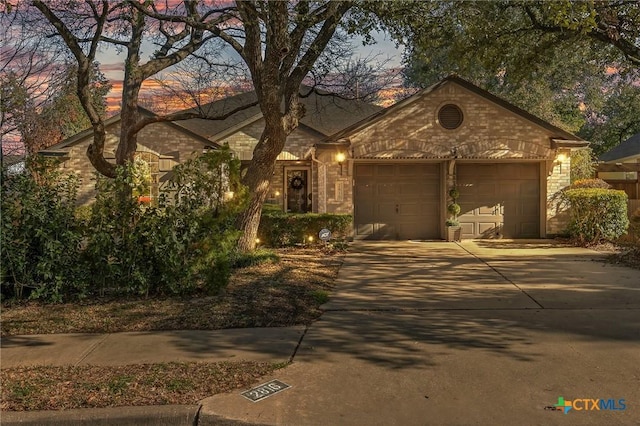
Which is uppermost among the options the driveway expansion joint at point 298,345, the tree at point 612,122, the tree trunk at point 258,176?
the tree at point 612,122

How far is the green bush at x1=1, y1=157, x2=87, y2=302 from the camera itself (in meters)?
6.54

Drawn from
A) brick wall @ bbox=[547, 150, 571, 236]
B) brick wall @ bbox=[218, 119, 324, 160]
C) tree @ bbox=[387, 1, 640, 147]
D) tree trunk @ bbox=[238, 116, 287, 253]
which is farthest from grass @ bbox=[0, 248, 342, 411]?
brick wall @ bbox=[547, 150, 571, 236]

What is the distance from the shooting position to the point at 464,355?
4.65 metres

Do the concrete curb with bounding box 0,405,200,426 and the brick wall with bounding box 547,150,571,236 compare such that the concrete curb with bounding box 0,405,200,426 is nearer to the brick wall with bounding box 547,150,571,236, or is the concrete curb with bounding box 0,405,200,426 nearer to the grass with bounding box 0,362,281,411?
the grass with bounding box 0,362,281,411

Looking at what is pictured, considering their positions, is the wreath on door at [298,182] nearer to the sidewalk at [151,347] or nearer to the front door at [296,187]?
the front door at [296,187]

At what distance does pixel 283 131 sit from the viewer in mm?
10297

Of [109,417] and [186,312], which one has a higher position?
[186,312]

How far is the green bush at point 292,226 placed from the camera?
44.3ft

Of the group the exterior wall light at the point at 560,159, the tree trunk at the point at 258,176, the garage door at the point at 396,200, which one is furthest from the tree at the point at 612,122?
the tree trunk at the point at 258,176

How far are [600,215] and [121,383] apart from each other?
13.0 meters

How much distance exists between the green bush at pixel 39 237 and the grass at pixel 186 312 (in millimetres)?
286

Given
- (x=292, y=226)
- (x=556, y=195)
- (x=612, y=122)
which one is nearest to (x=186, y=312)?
(x=292, y=226)

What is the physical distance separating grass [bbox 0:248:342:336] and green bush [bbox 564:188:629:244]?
29.0ft

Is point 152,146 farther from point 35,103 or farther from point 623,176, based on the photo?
point 623,176
